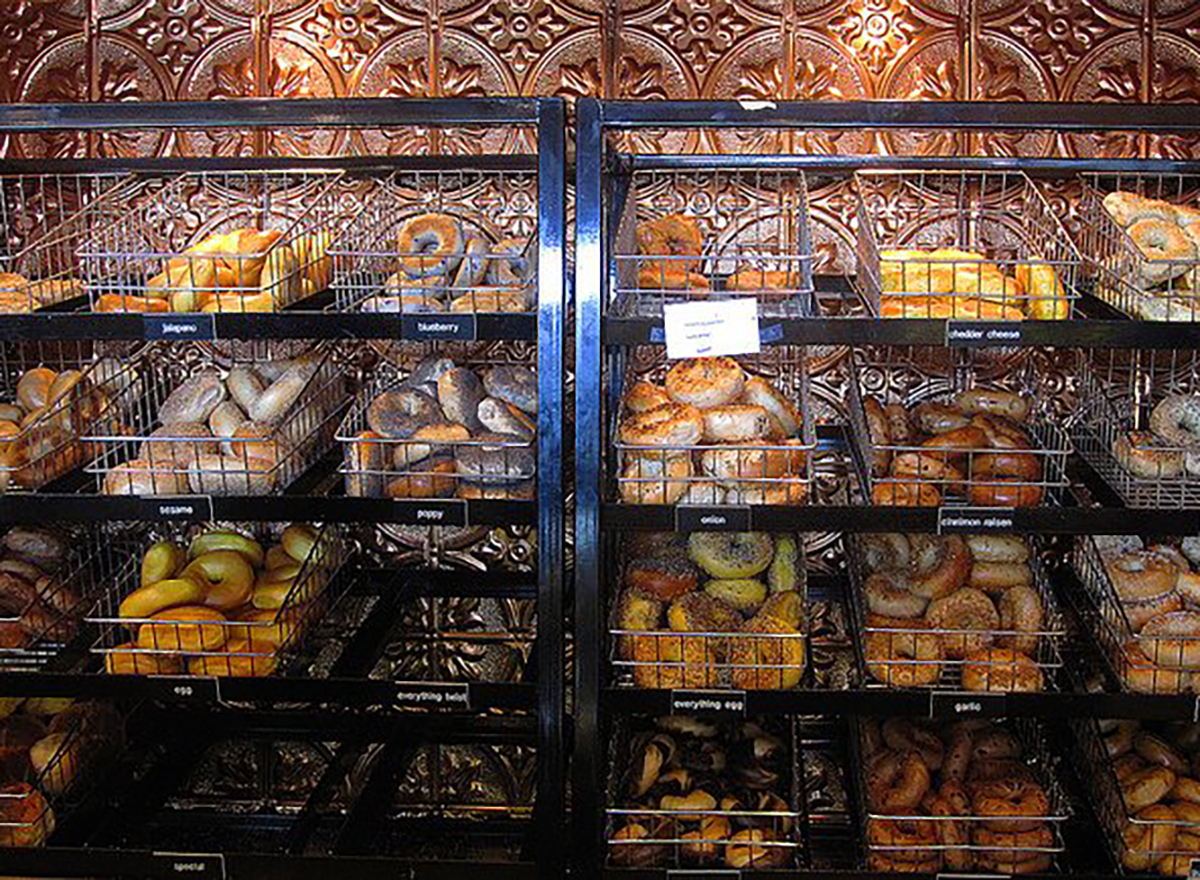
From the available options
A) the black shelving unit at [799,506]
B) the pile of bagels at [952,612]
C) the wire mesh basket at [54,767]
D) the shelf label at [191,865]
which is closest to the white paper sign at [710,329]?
the black shelving unit at [799,506]

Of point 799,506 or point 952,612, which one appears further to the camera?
point 952,612

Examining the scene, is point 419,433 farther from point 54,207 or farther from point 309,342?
point 54,207

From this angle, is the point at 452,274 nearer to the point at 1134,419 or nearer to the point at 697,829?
the point at 697,829

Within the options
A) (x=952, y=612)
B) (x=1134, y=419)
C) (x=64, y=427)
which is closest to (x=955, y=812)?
(x=952, y=612)

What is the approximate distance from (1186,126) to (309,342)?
2.22 m

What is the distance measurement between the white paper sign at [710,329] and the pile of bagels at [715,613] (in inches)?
24.8

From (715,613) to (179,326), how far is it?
1295mm

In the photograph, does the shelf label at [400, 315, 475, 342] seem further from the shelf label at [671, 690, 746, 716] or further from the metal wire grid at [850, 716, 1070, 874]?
the metal wire grid at [850, 716, 1070, 874]

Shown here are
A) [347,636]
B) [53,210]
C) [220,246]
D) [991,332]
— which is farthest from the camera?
[53,210]

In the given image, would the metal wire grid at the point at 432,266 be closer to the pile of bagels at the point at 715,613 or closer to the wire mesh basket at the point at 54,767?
the pile of bagels at the point at 715,613

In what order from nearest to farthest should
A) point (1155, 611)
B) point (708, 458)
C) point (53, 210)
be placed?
point (708, 458)
point (1155, 611)
point (53, 210)

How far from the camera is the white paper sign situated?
263cm

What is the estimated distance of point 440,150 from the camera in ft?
12.8

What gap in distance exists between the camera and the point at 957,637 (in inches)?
117
